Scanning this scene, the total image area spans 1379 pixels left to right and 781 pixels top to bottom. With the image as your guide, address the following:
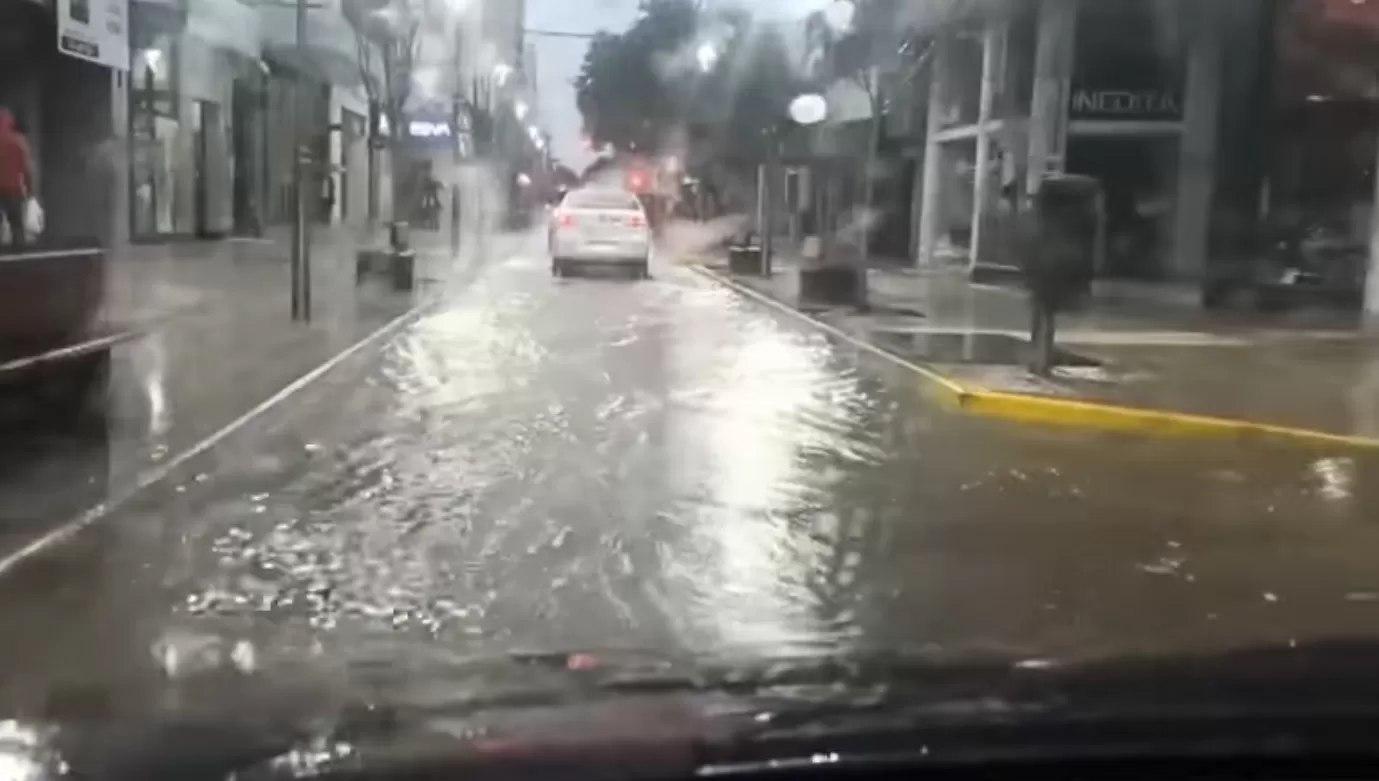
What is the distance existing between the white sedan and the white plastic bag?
19.3ft

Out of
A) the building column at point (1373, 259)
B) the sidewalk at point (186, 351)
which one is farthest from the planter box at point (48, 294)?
the building column at point (1373, 259)

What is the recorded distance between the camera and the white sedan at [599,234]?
15.0 metres

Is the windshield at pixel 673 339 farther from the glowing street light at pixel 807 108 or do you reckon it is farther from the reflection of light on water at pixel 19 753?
the reflection of light on water at pixel 19 753

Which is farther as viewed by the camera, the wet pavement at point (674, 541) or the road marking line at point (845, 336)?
the road marking line at point (845, 336)

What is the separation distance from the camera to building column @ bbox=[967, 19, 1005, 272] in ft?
42.9

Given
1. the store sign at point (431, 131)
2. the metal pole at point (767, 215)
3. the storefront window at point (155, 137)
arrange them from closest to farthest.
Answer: the storefront window at point (155, 137), the store sign at point (431, 131), the metal pole at point (767, 215)

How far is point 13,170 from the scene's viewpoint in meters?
8.88

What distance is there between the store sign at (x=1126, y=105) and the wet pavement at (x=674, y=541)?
4.43m

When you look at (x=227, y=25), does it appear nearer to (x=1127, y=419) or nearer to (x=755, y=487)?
(x=755, y=487)

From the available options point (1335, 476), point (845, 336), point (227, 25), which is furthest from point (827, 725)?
point (845, 336)

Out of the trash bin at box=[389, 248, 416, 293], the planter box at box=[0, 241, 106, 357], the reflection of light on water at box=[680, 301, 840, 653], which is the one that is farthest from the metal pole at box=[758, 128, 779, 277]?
the planter box at box=[0, 241, 106, 357]

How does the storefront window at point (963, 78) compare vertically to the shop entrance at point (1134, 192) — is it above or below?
above

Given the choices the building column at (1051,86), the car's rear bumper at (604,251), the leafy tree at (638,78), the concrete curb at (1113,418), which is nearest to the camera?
the concrete curb at (1113,418)

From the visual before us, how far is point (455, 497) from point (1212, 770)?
4.98 meters
